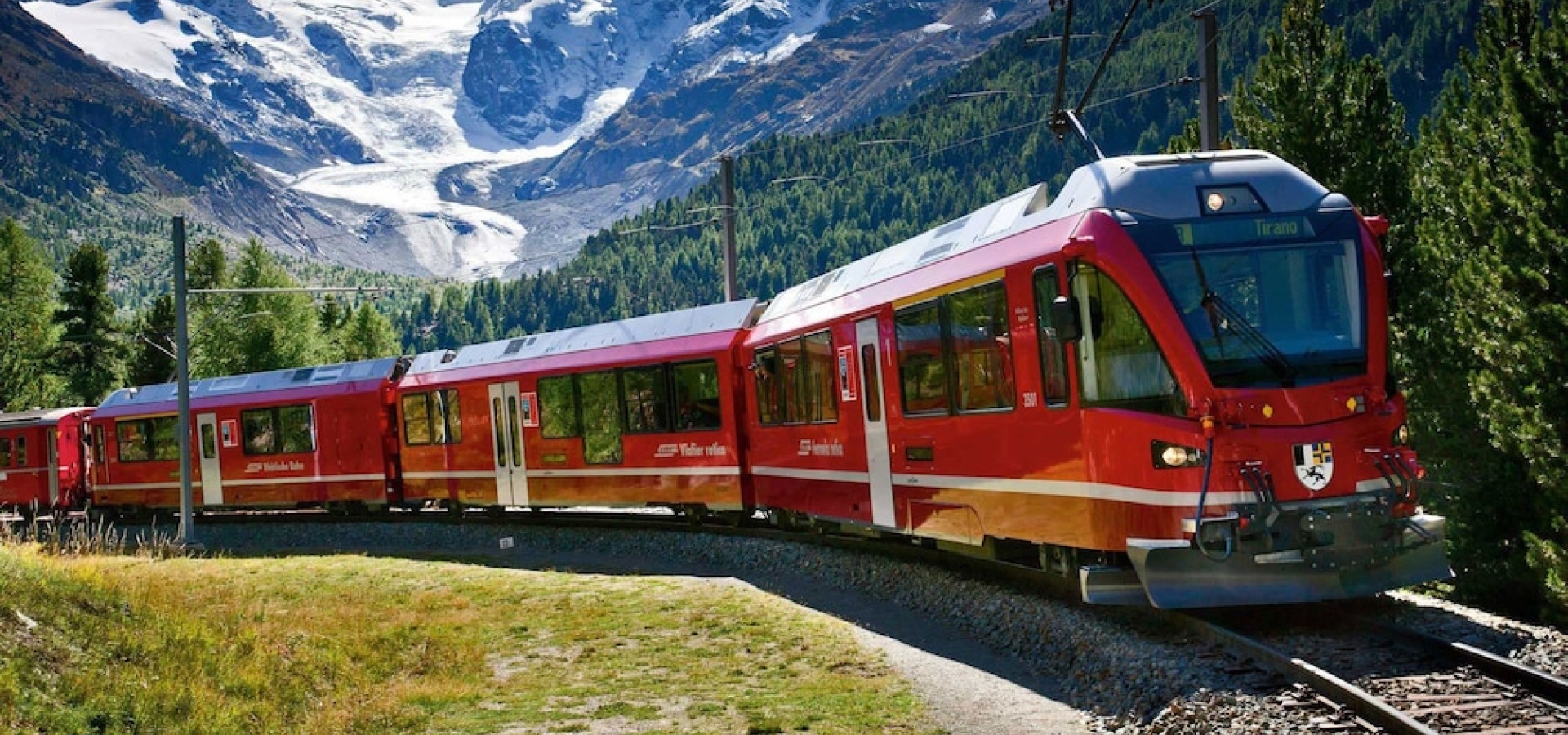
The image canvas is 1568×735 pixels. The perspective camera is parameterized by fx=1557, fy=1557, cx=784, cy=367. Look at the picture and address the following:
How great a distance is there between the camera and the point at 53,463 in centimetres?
4156

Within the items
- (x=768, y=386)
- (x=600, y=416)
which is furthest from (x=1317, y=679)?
(x=600, y=416)

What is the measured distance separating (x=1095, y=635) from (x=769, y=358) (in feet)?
31.4

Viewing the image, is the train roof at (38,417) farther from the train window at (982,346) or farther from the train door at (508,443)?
the train window at (982,346)

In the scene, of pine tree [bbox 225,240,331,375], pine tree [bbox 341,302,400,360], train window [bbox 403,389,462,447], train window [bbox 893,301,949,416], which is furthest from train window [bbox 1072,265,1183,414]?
pine tree [bbox 341,302,400,360]

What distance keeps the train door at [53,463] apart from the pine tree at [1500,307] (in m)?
35.5

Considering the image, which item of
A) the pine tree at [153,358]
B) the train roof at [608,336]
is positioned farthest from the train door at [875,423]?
the pine tree at [153,358]

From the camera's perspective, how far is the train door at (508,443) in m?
27.7

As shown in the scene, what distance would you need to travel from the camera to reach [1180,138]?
25.3m

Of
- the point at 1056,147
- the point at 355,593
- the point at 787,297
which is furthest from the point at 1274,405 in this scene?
the point at 1056,147

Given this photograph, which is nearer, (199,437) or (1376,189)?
(1376,189)

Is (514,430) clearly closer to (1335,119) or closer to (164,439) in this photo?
(164,439)

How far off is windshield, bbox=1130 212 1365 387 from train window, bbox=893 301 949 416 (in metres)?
3.61

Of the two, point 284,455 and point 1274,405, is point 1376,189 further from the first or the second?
point 284,455

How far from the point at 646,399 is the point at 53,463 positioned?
24401 mm
